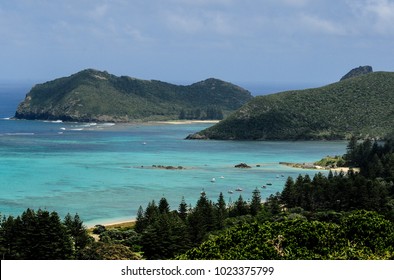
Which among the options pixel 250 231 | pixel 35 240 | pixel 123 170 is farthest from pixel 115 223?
pixel 123 170

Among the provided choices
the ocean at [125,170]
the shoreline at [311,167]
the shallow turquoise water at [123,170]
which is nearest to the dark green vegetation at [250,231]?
the ocean at [125,170]

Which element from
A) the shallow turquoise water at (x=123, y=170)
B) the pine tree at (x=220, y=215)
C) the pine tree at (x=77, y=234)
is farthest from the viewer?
the shallow turquoise water at (x=123, y=170)

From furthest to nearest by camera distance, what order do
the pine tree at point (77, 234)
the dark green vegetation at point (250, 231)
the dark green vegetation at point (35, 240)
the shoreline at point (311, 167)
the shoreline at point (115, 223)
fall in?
the shoreline at point (311, 167) < the shoreline at point (115, 223) < the pine tree at point (77, 234) < the dark green vegetation at point (35, 240) < the dark green vegetation at point (250, 231)

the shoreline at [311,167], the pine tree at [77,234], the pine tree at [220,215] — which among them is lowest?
the pine tree at [77,234]

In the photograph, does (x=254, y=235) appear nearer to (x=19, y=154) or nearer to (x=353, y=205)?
(x=353, y=205)

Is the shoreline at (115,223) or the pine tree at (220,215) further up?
the pine tree at (220,215)

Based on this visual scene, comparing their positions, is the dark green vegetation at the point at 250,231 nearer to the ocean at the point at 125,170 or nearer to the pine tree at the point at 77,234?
the pine tree at the point at 77,234
